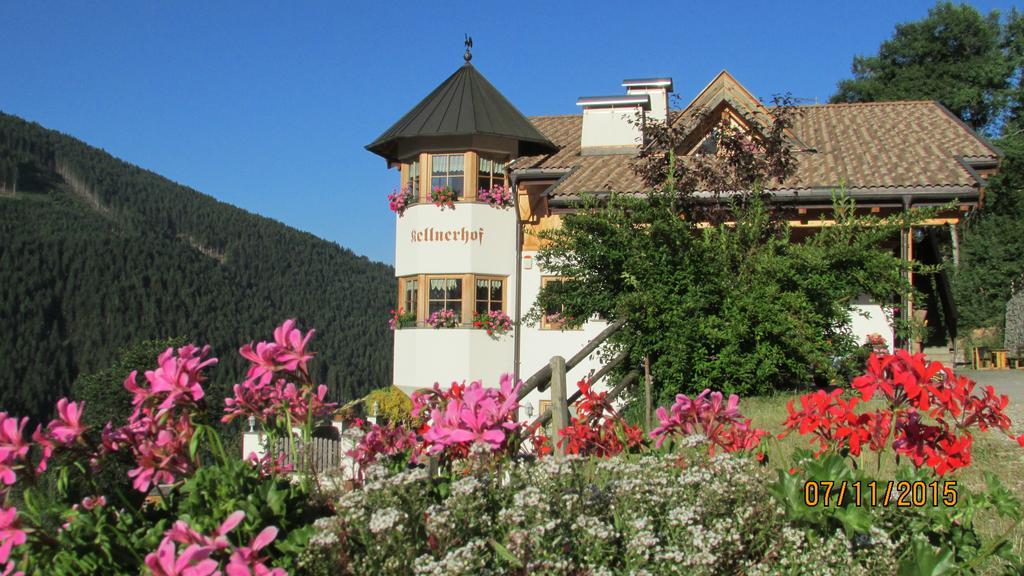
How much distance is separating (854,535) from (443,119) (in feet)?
54.2

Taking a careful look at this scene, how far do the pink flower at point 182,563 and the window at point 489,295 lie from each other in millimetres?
15792

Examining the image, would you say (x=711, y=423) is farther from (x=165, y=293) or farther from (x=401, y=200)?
(x=165, y=293)

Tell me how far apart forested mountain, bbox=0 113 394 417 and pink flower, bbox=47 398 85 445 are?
82.1m

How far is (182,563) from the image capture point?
1.94m

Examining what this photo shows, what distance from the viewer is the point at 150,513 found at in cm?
252

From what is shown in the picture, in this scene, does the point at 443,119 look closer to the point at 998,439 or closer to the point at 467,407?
the point at 998,439

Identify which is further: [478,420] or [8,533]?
[478,420]

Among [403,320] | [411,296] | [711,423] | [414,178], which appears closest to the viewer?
[711,423]

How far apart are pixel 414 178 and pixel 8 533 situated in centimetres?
1690

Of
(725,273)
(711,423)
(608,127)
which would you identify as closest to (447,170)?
(608,127)

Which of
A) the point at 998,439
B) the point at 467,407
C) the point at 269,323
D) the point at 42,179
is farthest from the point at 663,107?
the point at 42,179

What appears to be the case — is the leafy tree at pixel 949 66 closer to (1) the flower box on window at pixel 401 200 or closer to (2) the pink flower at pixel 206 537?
(1) the flower box on window at pixel 401 200

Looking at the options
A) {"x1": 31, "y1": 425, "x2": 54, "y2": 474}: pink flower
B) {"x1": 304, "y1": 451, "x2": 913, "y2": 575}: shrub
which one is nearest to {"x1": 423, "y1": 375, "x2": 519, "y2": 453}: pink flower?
{"x1": 304, "y1": 451, "x2": 913, "y2": 575}: shrub

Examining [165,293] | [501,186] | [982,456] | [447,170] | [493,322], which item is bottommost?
[982,456]
